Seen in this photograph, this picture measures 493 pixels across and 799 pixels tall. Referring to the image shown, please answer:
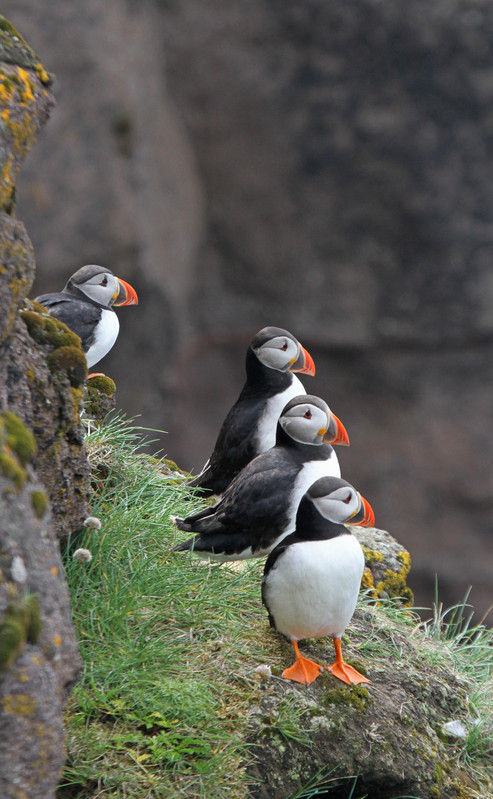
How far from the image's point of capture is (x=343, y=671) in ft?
9.50

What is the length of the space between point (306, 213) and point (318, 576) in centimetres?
743

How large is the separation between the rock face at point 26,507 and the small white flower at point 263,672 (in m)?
0.88

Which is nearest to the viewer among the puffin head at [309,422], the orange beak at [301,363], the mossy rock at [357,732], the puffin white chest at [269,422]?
the mossy rock at [357,732]

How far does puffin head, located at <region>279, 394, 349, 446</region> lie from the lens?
3.45 m

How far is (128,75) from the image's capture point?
9078mm

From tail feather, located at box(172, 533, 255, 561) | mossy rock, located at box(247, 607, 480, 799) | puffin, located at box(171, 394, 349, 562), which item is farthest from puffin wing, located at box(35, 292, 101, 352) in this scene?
mossy rock, located at box(247, 607, 480, 799)

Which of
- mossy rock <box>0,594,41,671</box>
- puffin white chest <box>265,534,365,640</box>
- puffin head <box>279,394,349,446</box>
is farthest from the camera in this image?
puffin head <box>279,394,349,446</box>

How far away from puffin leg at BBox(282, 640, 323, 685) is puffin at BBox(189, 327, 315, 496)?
1.27 meters

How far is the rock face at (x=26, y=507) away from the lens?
182 cm

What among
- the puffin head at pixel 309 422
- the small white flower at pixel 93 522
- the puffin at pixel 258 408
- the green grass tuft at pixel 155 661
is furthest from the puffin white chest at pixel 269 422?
the small white flower at pixel 93 522

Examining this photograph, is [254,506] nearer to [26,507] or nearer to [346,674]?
[346,674]

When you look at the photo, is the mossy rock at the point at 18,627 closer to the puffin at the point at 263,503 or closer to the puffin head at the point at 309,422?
the puffin at the point at 263,503

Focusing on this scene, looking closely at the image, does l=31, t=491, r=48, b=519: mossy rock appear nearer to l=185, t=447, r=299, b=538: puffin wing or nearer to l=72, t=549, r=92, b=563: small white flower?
l=72, t=549, r=92, b=563: small white flower

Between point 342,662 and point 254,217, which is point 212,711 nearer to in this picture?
point 342,662
